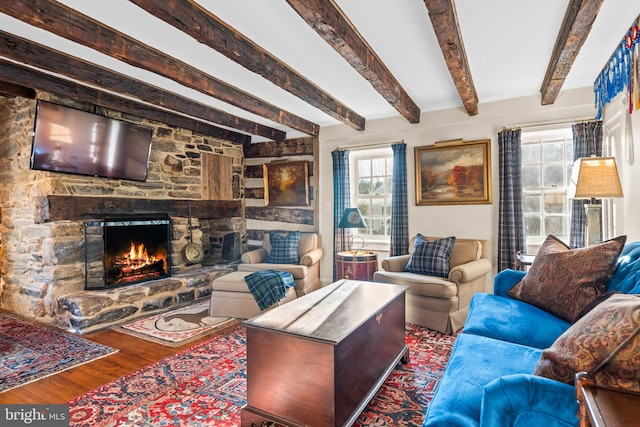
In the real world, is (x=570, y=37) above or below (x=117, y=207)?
above

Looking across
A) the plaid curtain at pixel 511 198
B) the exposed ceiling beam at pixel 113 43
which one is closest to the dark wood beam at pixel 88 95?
the exposed ceiling beam at pixel 113 43

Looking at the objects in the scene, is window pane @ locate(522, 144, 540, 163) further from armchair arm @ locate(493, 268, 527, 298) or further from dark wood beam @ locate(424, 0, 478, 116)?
armchair arm @ locate(493, 268, 527, 298)

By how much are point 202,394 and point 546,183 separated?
396cm

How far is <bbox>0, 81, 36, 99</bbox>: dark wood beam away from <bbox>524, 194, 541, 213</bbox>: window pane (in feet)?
17.1

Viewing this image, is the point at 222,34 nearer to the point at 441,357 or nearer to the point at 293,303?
the point at 293,303

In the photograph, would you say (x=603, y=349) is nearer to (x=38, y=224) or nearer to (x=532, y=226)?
(x=532, y=226)

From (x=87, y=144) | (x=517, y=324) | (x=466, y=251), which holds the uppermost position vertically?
(x=87, y=144)

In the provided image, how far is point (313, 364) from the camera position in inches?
63.4

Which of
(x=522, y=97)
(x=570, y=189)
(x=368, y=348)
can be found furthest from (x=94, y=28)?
(x=522, y=97)

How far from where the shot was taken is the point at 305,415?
1619 millimetres

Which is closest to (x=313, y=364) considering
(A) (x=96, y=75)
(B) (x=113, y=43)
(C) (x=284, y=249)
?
(B) (x=113, y=43)

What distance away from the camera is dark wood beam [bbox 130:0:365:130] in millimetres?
1934

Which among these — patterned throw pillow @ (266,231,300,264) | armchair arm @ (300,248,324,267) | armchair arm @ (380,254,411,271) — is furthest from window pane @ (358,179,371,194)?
armchair arm @ (380,254,411,271)

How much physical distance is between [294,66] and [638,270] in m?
Result: 2.69
